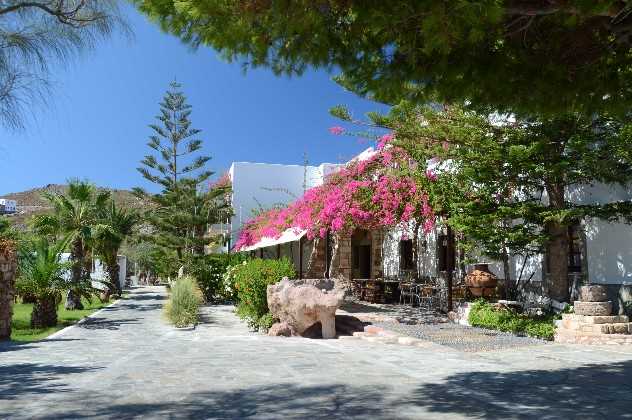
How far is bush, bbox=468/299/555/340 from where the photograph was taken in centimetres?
962

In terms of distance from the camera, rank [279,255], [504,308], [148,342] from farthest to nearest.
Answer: [279,255], [504,308], [148,342]

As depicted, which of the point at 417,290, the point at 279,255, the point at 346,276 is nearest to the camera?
the point at 417,290

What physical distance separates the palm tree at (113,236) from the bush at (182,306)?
779cm

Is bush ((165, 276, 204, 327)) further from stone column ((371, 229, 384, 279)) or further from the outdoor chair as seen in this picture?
stone column ((371, 229, 384, 279))

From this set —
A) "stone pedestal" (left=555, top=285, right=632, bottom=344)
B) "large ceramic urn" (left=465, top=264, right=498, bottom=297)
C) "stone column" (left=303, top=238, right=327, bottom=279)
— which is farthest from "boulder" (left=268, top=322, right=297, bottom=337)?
"stone column" (left=303, top=238, right=327, bottom=279)

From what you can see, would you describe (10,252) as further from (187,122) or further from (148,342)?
(187,122)

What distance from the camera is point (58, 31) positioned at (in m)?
6.75

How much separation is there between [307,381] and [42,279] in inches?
349

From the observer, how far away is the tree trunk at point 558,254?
10.5 m

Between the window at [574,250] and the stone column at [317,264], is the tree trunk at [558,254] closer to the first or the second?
the window at [574,250]

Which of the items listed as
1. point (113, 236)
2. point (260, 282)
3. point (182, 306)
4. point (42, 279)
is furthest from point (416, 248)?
point (113, 236)

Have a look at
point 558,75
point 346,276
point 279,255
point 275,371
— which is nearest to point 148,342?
point 275,371

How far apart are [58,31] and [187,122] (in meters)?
19.2

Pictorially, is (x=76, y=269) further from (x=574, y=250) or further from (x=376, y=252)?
(x=574, y=250)
